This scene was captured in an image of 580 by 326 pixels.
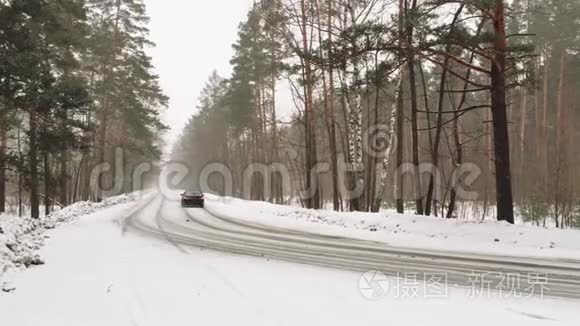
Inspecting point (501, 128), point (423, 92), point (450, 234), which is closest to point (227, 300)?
point (450, 234)

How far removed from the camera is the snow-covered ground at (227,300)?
6297 millimetres

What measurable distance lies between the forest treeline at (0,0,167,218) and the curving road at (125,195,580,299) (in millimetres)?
4943

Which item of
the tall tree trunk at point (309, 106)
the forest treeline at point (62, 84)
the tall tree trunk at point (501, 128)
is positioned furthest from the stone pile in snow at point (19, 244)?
the tall tree trunk at point (309, 106)

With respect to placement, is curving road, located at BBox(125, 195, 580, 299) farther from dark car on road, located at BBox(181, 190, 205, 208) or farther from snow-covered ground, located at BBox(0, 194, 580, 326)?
dark car on road, located at BBox(181, 190, 205, 208)

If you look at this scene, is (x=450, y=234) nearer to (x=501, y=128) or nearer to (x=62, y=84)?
(x=501, y=128)

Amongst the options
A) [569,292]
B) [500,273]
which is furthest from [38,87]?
[569,292]

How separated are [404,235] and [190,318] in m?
9.68

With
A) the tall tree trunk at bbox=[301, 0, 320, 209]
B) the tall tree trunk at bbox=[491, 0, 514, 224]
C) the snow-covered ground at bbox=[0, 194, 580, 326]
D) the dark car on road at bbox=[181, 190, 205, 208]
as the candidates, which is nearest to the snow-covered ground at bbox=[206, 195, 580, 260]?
the tall tree trunk at bbox=[491, 0, 514, 224]

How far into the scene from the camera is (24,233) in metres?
13.8

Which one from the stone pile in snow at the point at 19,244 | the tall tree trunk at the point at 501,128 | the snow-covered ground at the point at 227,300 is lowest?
the snow-covered ground at the point at 227,300

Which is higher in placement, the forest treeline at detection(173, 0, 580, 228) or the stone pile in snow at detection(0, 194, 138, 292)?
the forest treeline at detection(173, 0, 580, 228)

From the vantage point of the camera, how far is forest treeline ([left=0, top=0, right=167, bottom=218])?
14.8 m

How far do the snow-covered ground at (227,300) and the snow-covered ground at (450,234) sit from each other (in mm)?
4578

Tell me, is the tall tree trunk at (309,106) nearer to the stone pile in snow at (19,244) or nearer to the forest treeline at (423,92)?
the forest treeline at (423,92)
